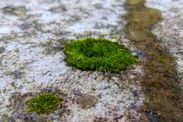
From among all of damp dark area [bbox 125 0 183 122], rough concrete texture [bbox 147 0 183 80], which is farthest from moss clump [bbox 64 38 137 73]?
rough concrete texture [bbox 147 0 183 80]

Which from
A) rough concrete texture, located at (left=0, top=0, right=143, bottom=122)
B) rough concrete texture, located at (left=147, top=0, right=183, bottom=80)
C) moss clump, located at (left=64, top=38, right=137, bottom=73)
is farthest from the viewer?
rough concrete texture, located at (left=147, top=0, right=183, bottom=80)

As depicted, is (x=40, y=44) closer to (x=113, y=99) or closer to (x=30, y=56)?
(x=30, y=56)

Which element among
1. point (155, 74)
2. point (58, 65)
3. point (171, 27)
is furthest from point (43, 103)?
point (171, 27)

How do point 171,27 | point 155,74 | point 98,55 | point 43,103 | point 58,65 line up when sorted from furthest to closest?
1. point 171,27
2. point 98,55
3. point 58,65
4. point 155,74
5. point 43,103

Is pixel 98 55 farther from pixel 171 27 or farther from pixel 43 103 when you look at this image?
pixel 171 27

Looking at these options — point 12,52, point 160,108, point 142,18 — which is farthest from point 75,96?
point 142,18

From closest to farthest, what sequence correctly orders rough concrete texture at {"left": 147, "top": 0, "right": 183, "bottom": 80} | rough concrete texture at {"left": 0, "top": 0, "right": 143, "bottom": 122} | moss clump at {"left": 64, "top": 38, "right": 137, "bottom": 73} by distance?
rough concrete texture at {"left": 0, "top": 0, "right": 143, "bottom": 122}, moss clump at {"left": 64, "top": 38, "right": 137, "bottom": 73}, rough concrete texture at {"left": 147, "top": 0, "right": 183, "bottom": 80}

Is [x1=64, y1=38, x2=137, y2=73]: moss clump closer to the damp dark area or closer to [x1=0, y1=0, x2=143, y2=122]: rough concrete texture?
[x1=0, y1=0, x2=143, y2=122]: rough concrete texture
